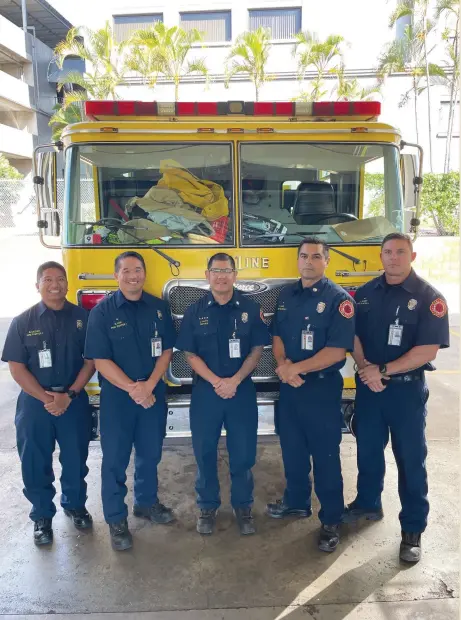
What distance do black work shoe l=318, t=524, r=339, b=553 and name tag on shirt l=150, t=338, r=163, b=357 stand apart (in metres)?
1.54

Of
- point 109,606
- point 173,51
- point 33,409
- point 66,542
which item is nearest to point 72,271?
point 33,409

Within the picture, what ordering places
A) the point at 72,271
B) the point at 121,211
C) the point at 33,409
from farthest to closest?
the point at 121,211, the point at 72,271, the point at 33,409

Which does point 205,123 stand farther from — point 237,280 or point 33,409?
point 33,409

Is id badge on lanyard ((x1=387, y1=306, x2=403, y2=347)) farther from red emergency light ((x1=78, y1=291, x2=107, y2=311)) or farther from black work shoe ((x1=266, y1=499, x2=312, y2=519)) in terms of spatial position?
red emergency light ((x1=78, y1=291, x2=107, y2=311))

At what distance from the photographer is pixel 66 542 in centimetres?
349

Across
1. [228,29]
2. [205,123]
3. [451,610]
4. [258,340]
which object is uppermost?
[228,29]

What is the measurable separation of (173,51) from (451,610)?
2169 centimetres

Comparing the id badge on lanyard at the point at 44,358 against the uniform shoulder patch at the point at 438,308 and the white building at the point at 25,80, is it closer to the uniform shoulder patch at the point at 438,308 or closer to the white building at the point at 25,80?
the uniform shoulder patch at the point at 438,308

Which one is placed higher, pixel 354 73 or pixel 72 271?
pixel 354 73

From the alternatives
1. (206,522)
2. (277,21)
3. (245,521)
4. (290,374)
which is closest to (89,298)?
(290,374)

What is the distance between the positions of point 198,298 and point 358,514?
186 centimetres

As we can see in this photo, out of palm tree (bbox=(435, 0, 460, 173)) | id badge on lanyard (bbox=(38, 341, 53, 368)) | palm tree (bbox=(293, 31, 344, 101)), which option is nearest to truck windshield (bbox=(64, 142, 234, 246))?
id badge on lanyard (bbox=(38, 341, 53, 368))

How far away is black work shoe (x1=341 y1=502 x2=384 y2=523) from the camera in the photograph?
12.1ft

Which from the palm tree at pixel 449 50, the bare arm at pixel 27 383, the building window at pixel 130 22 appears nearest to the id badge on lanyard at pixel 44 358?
the bare arm at pixel 27 383
